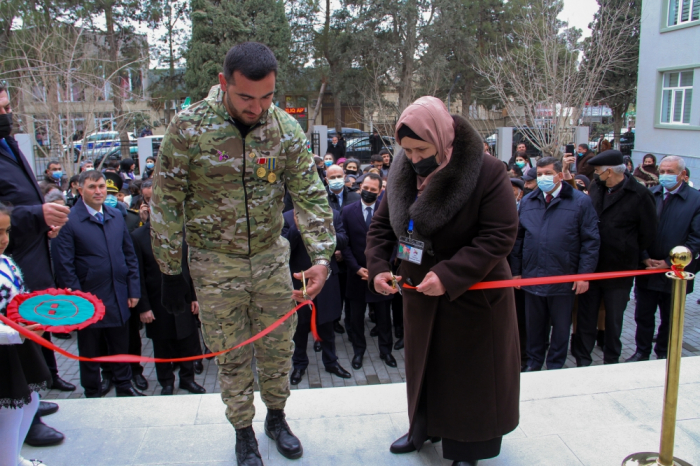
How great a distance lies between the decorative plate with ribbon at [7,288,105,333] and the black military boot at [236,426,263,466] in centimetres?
104

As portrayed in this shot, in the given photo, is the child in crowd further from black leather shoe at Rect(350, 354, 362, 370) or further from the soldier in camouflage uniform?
black leather shoe at Rect(350, 354, 362, 370)

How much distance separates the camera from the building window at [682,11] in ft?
57.3

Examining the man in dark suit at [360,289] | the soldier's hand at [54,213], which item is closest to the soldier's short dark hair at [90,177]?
the soldier's hand at [54,213]

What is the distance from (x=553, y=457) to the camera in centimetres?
317

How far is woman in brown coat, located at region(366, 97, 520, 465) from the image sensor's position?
275cm

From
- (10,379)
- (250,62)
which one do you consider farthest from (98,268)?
(250,62)

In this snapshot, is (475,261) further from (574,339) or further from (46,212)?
(574,339)

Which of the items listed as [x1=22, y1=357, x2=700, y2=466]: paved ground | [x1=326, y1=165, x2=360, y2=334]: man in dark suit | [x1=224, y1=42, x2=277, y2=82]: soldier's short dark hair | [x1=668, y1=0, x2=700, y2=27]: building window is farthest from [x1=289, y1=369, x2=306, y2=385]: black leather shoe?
[x1=668, y1=0, x2=700, y2=27]: building window

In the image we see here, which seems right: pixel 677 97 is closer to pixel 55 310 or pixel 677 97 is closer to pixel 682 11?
pixel 682 11

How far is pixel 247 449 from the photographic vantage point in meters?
3.06

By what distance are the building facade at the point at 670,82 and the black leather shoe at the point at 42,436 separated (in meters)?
17.9

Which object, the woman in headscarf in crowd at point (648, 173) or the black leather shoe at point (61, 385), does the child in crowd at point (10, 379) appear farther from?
the woman in headscarf in crowd at point (648, 173)

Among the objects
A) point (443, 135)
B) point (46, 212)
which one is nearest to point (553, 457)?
point (443, 135)

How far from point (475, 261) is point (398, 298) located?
3773mm
